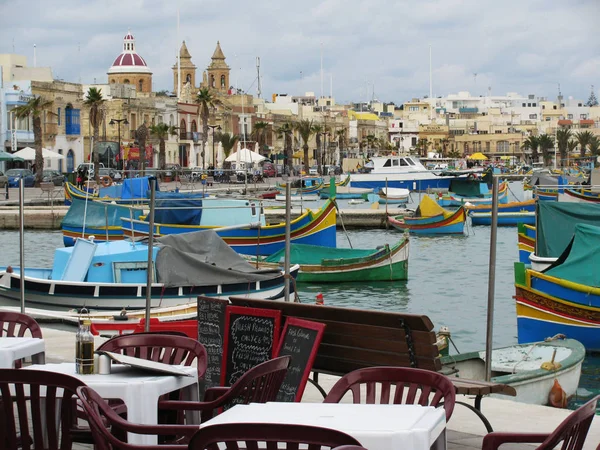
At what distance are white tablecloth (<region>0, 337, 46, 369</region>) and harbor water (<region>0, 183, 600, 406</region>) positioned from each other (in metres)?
8.97

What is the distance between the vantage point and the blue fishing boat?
18359mm

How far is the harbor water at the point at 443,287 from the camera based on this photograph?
71.7 feet

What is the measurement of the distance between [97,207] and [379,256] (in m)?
10.8

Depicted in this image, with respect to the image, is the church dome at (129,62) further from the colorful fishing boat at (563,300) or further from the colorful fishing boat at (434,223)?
the colorful fishing boat at (563,300)

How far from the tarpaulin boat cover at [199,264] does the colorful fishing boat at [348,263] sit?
7.66 m

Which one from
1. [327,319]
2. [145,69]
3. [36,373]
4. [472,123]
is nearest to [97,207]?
[327,319]

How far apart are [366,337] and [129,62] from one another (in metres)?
113

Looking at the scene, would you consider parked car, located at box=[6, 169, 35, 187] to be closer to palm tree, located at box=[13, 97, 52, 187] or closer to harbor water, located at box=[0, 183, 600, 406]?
palm tree, located at box=[13, 97, 52, 187]

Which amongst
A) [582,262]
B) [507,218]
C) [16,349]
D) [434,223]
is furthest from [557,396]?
[507,218]

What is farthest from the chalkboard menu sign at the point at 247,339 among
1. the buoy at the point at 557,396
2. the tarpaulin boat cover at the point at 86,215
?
the tarpaulin boat cover at the point at 86,215

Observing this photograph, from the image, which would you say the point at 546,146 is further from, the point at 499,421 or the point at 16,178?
the point at 499,421

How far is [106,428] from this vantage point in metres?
4.64

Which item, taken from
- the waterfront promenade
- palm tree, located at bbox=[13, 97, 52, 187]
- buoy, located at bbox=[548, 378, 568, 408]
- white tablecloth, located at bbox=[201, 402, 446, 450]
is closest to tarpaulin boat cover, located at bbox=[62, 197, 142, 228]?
buoy, located at bbox=[548, 378, 568, 408]

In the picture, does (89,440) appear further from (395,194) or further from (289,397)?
(395,194)
